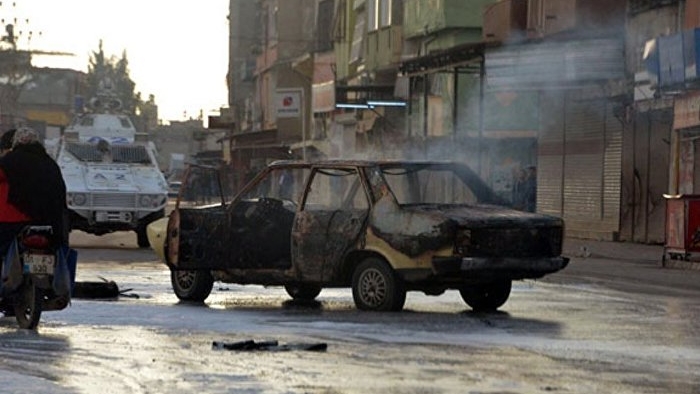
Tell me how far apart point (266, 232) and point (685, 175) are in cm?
1742

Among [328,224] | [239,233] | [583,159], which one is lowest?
[239,233]

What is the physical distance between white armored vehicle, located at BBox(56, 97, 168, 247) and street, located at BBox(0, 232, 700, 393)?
12.9 metres

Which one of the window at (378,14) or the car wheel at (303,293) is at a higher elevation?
the window at (378,14)

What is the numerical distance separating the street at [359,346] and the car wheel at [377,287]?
19 centimetres

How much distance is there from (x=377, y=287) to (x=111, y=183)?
1698 cm

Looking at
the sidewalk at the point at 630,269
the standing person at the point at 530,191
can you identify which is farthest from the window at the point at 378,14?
the sidewalk at the point at 630,269

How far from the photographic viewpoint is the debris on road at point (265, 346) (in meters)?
12.7

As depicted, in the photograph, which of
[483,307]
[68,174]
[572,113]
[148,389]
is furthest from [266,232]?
[572,113]

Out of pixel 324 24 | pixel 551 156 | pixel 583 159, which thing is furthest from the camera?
pixel 324 24

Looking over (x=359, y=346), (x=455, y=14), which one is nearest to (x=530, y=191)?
(x=455, y=14)

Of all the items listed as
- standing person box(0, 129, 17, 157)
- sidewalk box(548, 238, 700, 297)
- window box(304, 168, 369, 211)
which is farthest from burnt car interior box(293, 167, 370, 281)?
sidewalk box(548, 238, 700, 297)

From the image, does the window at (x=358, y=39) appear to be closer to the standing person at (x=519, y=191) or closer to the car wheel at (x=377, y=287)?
the standing person at (x=519, y=191)

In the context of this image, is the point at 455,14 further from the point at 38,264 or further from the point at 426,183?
the point at 38,264

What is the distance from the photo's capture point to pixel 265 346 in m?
12.8
